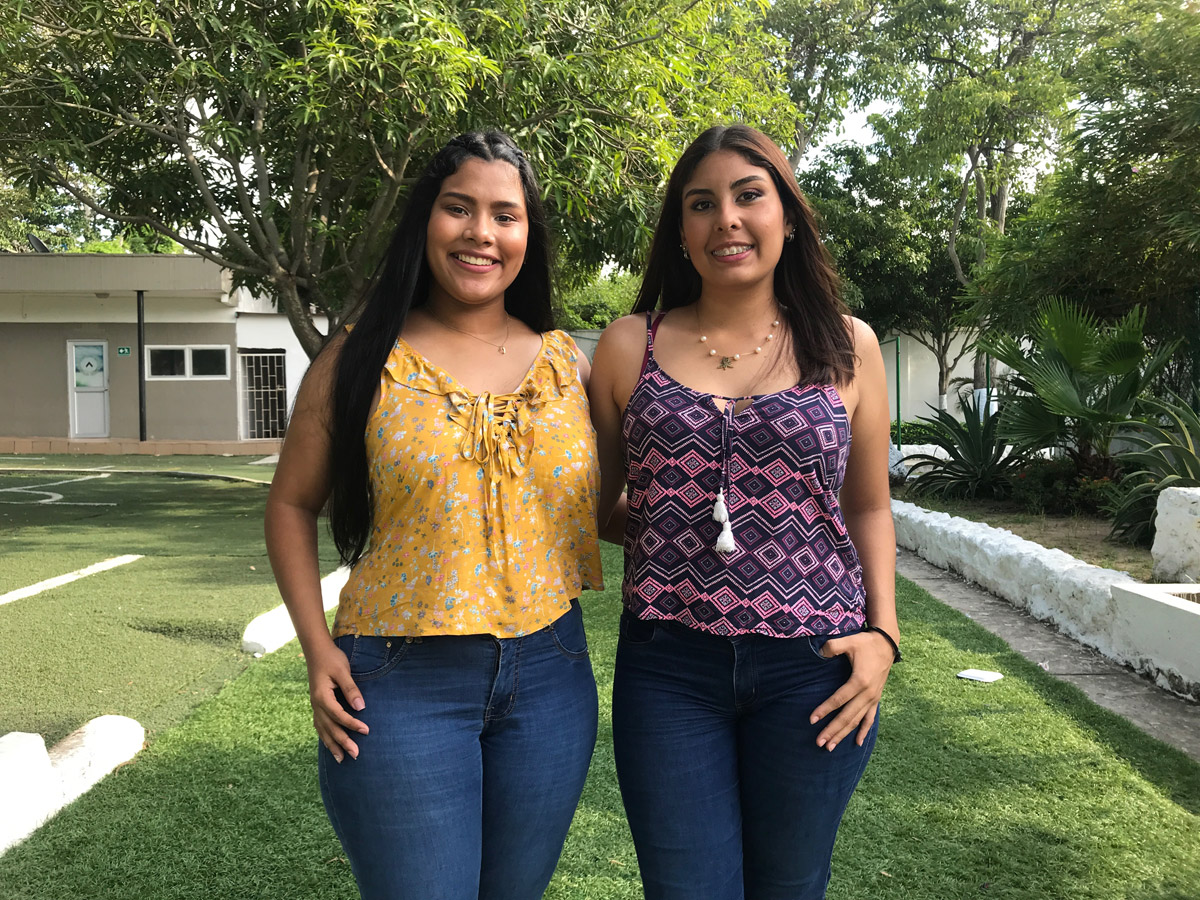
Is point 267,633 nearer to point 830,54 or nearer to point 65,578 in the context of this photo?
point 65,578

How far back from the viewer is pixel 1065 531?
320 inches

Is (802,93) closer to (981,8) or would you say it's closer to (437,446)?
(981,8)

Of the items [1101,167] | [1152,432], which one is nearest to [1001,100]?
[1101,167]

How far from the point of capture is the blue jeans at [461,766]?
165 cm

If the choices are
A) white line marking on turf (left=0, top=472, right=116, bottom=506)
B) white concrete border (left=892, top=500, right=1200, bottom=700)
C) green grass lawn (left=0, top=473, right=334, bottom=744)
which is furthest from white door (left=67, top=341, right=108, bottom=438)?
white concrete border (left=892, top=500, right=1200, bottom=700)

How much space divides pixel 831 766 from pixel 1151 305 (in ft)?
33.9

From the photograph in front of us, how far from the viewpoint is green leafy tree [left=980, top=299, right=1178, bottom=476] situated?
26.0 ft

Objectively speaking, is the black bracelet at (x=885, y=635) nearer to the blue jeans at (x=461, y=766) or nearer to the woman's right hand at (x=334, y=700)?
the blue jeans at (x=461, y=766)

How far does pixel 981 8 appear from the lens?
19.6 meters

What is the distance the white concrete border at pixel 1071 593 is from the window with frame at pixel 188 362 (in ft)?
60.0

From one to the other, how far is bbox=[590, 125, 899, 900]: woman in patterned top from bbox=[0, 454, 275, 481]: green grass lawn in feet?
48.7

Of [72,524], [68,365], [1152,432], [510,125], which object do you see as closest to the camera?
[1152,432]

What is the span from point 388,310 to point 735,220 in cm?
68

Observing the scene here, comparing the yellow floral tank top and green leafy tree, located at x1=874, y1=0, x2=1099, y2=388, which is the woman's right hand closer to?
the yellow floral tank top
